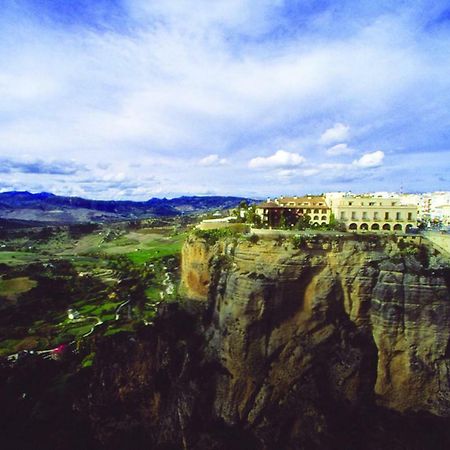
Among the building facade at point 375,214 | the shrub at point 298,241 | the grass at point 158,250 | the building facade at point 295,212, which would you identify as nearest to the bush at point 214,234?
the building facade at point 295,212

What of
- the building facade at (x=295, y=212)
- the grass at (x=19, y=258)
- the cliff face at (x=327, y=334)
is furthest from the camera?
the grass at (x=19, y=258)

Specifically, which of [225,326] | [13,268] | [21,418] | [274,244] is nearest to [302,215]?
[274,244]

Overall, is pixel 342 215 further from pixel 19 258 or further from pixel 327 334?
pixel 19 258

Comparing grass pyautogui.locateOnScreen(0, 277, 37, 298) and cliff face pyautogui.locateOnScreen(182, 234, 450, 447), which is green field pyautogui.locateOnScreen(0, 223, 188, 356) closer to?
grass pyautogui.locateOnScreen(0, 277, 37, 298)

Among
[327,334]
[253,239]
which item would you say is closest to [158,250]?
[253,239]

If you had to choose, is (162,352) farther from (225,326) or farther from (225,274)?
(225,274)

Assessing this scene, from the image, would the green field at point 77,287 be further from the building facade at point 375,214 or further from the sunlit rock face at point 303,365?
the building facade at point 375,214
